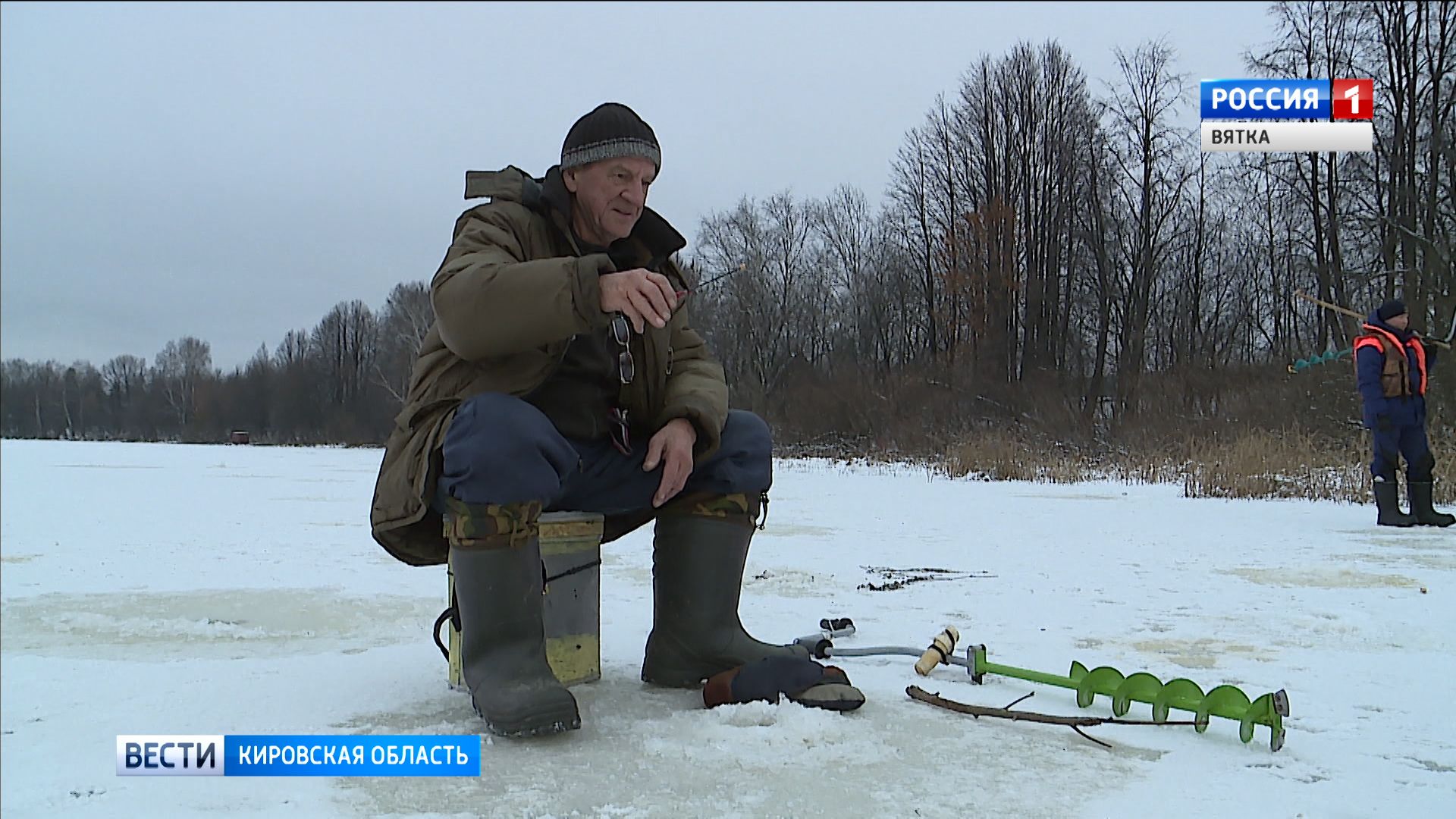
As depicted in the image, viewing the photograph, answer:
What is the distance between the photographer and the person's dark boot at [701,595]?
189 cm

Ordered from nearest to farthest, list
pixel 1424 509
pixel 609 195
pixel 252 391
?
1. pixel 609 195
2. pixel 1424 509
3. pixel 252 391

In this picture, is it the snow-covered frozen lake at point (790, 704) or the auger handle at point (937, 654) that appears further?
the auger handle at point (937, 654)

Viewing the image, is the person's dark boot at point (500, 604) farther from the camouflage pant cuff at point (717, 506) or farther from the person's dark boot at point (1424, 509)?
the person's dark boot at point (1424, 509)

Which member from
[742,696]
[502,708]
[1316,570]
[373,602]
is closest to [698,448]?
[742,696]

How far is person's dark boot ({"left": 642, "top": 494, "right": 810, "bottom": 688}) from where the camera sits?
189 cm

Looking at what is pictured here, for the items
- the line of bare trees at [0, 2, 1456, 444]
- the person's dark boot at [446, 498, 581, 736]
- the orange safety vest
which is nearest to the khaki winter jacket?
the person's dark boot at [446, 498, 581, 736]

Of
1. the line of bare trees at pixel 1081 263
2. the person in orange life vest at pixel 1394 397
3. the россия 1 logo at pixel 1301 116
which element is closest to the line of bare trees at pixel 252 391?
the line of bare trees at pixel 1081 263

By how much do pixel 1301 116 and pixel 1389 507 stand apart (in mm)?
14148

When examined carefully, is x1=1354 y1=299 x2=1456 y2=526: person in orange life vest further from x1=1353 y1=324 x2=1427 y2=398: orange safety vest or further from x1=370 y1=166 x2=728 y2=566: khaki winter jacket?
x1=370 y1=166 x2=728 y2=566: khaki winter jacket

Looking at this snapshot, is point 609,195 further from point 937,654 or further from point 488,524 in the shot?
point 937,654

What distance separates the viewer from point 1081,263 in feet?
74.4
